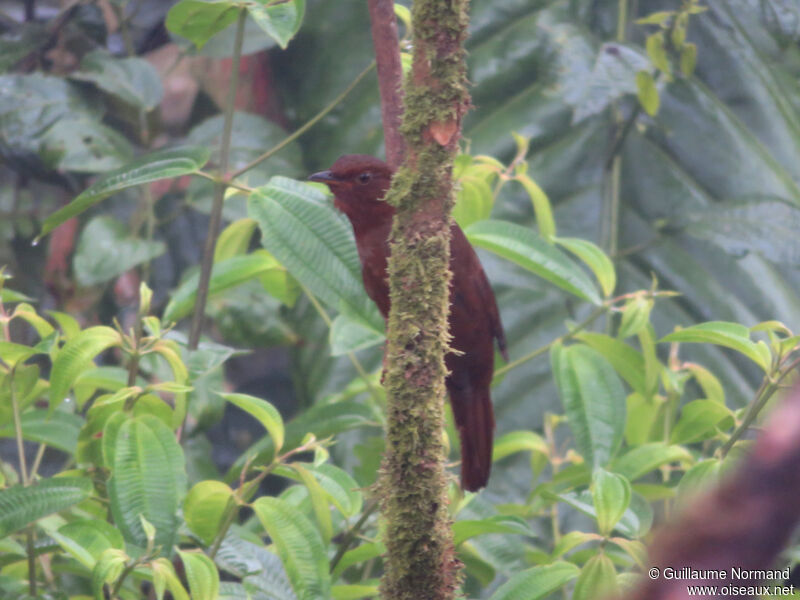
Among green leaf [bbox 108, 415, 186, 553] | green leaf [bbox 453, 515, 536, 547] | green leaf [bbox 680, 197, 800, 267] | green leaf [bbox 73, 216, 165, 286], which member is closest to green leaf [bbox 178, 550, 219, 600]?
green leaf [bbox 108, 415, 186, 553]

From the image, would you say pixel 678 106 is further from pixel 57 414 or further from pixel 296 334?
pixel 57 414

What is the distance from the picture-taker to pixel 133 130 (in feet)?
8.25

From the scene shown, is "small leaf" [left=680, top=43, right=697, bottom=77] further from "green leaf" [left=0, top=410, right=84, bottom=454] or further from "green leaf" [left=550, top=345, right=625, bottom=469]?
"green leaf" [left=0, top=410, right=84, bottom=454]

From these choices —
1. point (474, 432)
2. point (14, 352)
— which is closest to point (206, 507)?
point (14, 352)

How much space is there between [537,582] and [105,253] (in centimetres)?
133

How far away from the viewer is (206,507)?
1.09 metres

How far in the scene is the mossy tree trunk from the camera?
81 centimetres

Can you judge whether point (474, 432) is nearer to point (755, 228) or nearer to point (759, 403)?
point (759, 403)

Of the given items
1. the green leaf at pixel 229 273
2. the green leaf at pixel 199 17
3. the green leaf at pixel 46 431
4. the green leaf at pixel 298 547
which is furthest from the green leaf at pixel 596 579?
the green leaf at pixel 199 17

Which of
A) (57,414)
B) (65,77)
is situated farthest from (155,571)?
(65,77)

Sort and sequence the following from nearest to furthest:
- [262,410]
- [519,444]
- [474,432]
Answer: [262,410] < [519,444] < [474,432]

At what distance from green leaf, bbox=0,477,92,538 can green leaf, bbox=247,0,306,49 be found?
62cm

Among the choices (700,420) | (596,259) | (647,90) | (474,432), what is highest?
(647,90)

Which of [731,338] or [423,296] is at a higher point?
[423,296]
